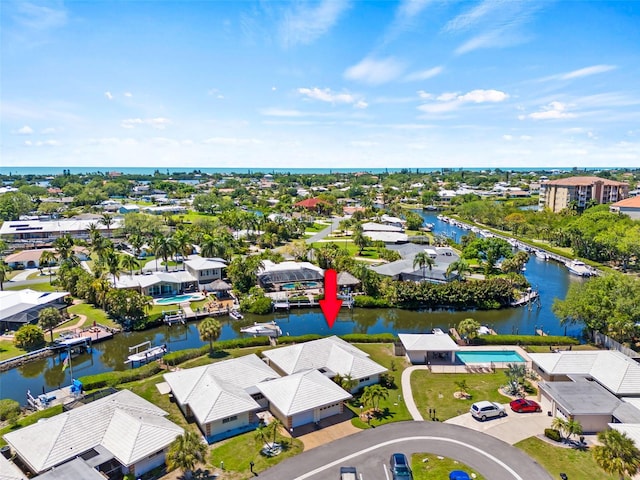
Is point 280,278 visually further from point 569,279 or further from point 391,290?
point 569,279

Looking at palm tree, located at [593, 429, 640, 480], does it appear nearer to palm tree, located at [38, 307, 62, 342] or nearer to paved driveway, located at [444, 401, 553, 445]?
paved driveway, located at [444, 401, 553, 445]

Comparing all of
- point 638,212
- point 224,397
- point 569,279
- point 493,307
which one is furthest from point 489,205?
point 224,397

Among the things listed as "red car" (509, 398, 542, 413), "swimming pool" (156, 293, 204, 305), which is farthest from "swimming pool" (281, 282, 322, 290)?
"red car" (509, 398, 542, 413)

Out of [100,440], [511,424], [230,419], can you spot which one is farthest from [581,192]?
[100,440]

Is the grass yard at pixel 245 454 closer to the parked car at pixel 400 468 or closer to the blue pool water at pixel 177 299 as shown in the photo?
the parked car at pixel 400 468

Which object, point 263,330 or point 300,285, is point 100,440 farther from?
point 300,285
